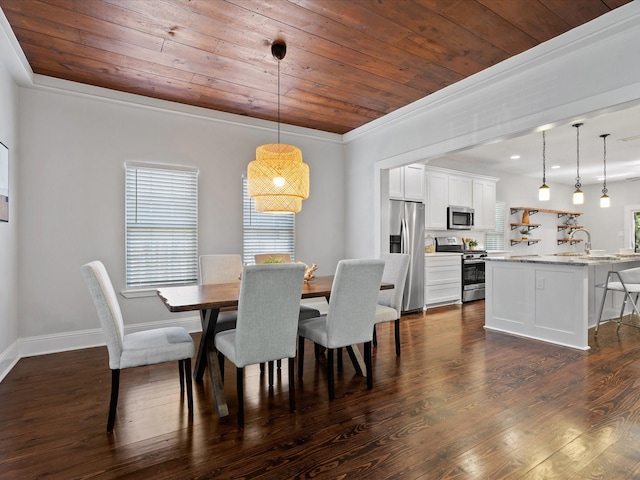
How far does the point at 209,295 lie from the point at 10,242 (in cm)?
213

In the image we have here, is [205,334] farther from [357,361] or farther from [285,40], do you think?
[285,40]

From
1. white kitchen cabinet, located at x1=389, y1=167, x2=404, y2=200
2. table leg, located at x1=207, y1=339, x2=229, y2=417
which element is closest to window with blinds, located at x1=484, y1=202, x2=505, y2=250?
white kitchen cabinet, located at x1=389, y1=167, x2=404, y2=200

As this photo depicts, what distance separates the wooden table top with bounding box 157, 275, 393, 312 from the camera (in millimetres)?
2289

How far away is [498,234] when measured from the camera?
7.81 metres

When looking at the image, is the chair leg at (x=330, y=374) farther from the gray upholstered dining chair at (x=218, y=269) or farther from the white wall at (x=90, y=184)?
the white wall at (x=90, y=184)

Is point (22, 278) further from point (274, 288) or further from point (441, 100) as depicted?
point (441, 100)

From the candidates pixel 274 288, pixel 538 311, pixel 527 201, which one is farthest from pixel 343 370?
pixel 527 201

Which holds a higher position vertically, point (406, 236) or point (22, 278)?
point (406, 236)

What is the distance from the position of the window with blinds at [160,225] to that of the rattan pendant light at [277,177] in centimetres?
159

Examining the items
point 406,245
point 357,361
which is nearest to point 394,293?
point 357,361

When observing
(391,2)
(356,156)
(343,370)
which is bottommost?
(343,370)

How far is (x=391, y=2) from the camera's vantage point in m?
2.43

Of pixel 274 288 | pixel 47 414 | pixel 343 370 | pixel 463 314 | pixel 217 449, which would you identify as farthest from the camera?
pixel 463 314

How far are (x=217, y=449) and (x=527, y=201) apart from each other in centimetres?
865
